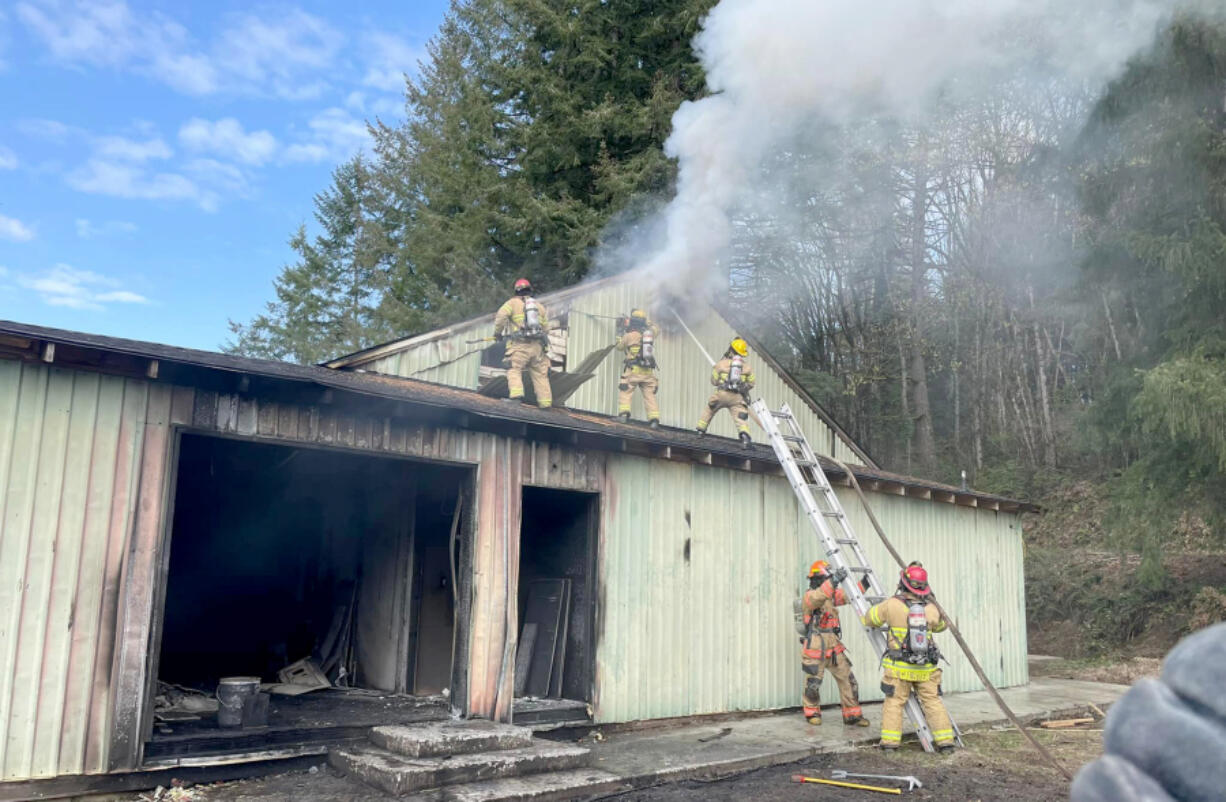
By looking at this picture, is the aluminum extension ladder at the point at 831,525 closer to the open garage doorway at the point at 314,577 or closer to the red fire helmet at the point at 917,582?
the red fire helmet at the point at 917,582

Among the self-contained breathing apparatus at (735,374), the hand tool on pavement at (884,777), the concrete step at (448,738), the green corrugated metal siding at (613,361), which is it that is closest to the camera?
the concrete step at (448,738)

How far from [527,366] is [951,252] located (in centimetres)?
1872

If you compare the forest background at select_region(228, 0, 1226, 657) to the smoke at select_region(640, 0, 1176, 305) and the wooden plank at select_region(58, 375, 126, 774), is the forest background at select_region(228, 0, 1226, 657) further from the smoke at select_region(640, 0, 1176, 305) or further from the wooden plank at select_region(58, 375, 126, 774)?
the wooden plank at select_region(58, 375, 126, 774)

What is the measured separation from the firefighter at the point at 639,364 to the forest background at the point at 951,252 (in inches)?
136

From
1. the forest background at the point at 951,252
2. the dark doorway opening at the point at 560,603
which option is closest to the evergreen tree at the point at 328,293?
the forest background at the point at 951,252

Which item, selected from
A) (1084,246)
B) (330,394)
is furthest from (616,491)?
(1084,246)

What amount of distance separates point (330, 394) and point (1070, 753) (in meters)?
7.92

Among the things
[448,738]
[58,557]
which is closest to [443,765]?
[448,738]

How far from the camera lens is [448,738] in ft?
23.1

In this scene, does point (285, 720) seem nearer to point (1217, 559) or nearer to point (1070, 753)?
point (1070, 753)

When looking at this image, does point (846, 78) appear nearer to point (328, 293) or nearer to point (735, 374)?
point (735, 374)

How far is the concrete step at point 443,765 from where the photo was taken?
6.42 meters

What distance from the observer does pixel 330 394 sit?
23.9ft

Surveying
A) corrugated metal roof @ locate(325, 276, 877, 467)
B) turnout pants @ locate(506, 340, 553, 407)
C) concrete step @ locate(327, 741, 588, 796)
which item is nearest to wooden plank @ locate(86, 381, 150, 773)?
concrete step @ locate(327, 741, 588, 796)
